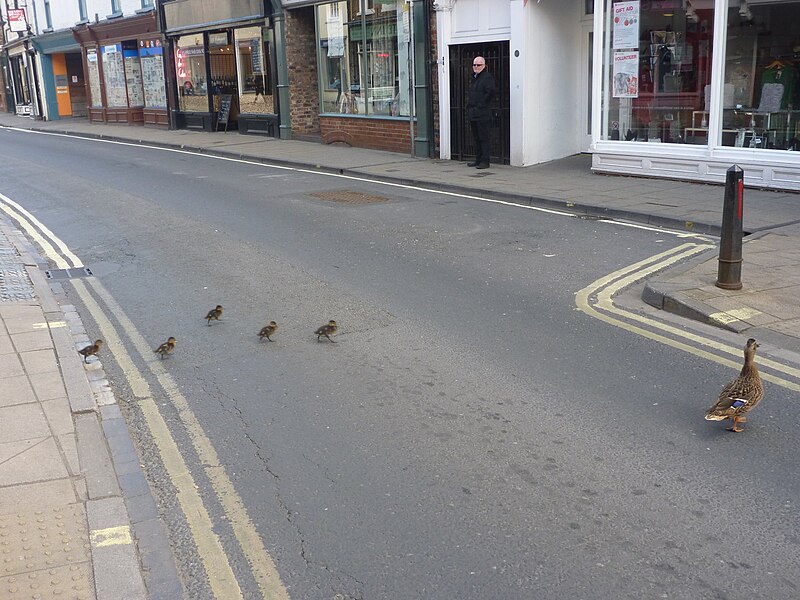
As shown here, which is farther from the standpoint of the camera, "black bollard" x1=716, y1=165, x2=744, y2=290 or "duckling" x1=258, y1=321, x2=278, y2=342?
"black bollard" x1=716, y1=165, x2=744, y2=290

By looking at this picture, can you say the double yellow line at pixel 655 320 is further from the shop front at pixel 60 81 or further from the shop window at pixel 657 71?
the shop front at pixel 60 81

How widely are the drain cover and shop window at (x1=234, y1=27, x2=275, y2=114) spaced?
17691mm

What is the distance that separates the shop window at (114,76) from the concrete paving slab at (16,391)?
→ 33216 millimetres

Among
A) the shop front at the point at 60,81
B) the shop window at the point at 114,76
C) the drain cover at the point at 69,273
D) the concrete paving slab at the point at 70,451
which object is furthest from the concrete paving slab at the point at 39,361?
the shop front at the point at 60,81

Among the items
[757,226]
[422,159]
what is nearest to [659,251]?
[757,226]

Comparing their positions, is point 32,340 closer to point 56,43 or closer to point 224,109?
point 224,109

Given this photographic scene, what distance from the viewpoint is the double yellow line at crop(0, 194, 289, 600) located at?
12.9 feet

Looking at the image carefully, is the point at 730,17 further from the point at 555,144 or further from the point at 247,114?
the point at 247,114

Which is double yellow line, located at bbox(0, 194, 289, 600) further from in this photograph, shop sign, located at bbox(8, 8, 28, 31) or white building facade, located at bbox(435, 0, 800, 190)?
shop sign, located at bbox(8, 8, 28, 31)

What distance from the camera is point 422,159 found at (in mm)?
20125

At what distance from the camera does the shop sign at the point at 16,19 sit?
147 feet

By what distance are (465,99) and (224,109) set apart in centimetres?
1357

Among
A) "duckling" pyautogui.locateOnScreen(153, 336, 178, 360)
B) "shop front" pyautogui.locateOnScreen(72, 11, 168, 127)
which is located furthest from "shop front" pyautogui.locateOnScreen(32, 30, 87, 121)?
"duckling" pyautogui.locateOnScreen(153, 336, 178, 360)

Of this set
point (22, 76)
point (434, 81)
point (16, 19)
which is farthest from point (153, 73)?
point (22, 76)
